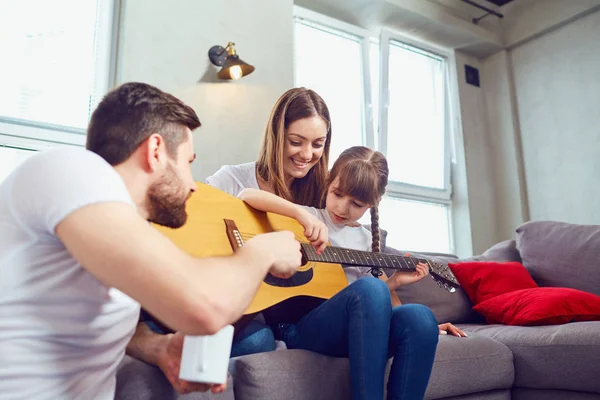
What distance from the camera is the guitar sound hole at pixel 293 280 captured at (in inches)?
57.1

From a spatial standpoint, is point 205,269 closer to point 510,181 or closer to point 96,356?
point 96,356

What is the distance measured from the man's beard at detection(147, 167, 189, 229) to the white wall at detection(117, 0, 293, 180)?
1826 mm

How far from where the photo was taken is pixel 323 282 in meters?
1.59

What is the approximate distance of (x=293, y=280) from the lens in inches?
59.0

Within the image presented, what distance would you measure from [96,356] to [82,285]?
0.43ft

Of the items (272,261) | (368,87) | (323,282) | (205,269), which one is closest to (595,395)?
(323,282)

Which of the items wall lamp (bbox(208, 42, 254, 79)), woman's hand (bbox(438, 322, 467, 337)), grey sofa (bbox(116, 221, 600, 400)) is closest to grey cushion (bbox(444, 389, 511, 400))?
grey sofa (bbox(116, 221, 600, 400))

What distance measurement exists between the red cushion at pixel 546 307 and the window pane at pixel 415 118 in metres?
1.76

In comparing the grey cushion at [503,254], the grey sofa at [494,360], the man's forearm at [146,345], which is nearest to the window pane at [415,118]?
the grey cushion at [503,254]

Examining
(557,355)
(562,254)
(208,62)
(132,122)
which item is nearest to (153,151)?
(132,122)

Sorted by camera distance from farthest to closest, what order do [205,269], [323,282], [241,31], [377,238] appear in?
[241,31] → [377,238] → [323,282] → [205,269]

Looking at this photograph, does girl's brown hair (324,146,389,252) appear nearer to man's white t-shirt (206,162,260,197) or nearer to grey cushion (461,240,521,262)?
man's white t-shirt (206,162,260,197)

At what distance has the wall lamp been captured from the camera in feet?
8.87

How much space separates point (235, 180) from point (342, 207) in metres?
0.38
